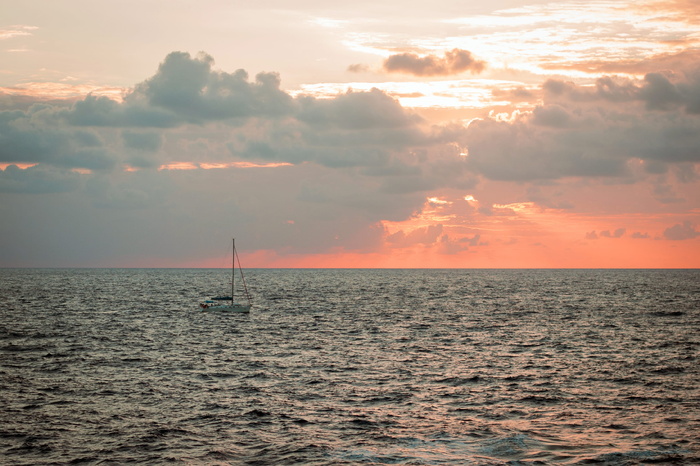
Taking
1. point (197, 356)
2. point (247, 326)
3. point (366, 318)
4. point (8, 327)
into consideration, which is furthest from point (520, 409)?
point (8, 327)

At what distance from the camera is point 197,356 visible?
59094 mm

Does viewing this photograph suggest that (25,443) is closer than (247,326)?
Yes

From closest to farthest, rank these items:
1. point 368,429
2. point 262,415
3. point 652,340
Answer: point 368,429, point 262,415, point 652,340

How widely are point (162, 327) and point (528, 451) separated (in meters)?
65.4

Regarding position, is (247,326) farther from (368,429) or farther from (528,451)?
(528,451)

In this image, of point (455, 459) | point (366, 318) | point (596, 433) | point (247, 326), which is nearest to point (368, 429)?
point (455, 459)

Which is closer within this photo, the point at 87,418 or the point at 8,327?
the point at 87,418

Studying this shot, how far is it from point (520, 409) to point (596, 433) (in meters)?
5.86

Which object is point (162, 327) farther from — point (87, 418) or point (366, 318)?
point (87, 418)

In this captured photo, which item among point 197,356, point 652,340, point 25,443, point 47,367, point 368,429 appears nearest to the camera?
point 25,443

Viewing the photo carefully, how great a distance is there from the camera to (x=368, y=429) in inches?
1335

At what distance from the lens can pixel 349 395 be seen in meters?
42.0

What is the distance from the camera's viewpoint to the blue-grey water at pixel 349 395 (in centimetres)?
3053

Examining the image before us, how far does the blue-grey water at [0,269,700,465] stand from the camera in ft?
100
